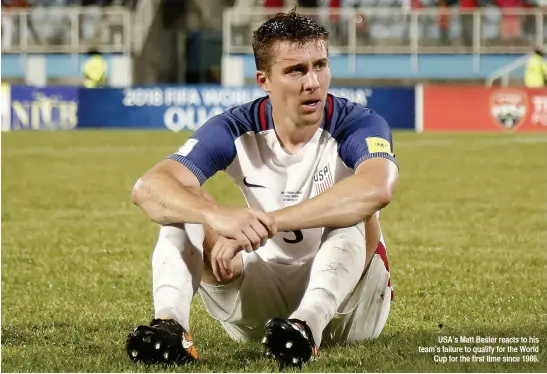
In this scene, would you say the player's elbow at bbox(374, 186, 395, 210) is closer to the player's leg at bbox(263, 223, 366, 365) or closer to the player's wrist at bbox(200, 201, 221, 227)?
the player's leg at bbox(263, 223, 366, 365)

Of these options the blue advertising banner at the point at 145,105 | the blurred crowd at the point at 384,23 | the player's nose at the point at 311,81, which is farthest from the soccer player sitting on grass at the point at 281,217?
the blurred crowd at the point at 384,23

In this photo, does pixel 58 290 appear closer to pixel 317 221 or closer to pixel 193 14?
pixel 317 221

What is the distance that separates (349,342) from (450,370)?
66 cm

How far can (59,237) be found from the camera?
10773mm

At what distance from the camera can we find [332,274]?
500 cm

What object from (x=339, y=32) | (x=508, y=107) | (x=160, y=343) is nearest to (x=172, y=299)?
(x=160, y=343)

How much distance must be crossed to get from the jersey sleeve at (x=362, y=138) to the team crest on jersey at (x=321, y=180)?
98 millimetres

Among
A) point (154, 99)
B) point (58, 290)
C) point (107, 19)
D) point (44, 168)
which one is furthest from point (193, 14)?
point (58, 290)

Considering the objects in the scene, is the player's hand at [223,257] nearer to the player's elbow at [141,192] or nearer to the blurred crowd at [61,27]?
the player's elbow at [141,192]

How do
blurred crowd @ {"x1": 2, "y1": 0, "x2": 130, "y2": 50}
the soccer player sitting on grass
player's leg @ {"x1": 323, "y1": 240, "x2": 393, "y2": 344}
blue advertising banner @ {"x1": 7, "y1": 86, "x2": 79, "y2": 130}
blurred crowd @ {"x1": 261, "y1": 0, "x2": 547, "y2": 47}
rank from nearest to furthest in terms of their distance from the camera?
the soccer player sitting on grass
player's leg @ {"x1": 323, "y1": 240, "x2": 393, "y2": 344}
blue advertising banner @ {"x1": 7, "y1": 86, "x2": 79, "y2": 130}
blurred crowd @ {"x1": 261, "y1": 0, "x2": 547, "y2": 47}
blurred crowd @ {"x1": 2, "y1": 0, "x2": 130, "y2": 50}

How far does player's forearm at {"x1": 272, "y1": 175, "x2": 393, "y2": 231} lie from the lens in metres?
4.99

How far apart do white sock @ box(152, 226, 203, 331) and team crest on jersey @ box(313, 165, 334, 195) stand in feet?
2.14

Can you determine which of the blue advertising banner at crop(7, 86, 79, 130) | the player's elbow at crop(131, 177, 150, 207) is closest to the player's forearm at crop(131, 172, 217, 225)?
the player's elbow at crop(131, 177, 150, 207)

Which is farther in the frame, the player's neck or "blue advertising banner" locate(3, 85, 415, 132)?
"blue advertising banner" locate(3, 85, 415, 132)
